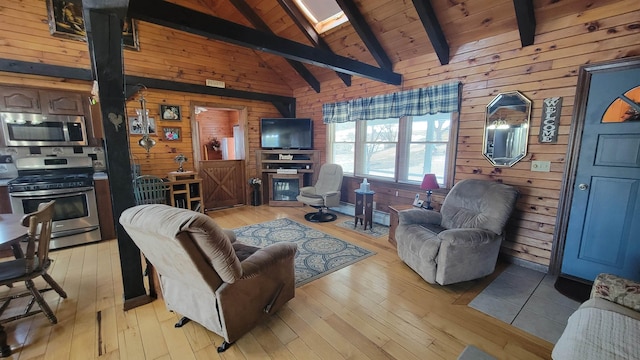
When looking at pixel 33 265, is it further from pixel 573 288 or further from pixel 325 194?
pixel 573 288

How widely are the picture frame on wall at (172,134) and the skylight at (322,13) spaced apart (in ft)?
10.0

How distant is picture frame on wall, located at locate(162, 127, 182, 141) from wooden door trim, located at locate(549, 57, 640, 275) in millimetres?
5618

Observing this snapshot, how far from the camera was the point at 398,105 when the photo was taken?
396cm

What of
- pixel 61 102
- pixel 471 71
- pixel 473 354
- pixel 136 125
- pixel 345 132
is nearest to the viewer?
pixel 473 354

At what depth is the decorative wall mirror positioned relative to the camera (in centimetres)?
280

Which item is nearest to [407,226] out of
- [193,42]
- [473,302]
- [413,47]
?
[473,302]

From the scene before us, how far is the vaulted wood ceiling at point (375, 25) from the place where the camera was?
236cm

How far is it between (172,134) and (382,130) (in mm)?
3838

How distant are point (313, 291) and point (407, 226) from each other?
1.27 m

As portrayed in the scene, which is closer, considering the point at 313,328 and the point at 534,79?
the point at 313,328

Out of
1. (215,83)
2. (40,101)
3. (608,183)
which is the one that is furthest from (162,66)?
(608,183)

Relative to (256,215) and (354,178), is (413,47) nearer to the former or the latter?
(354,178)

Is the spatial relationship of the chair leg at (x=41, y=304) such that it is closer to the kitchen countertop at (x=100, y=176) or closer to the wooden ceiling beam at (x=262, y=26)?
the kitchen countertop at (x=100, y=176)

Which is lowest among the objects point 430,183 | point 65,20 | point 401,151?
point 430,183
